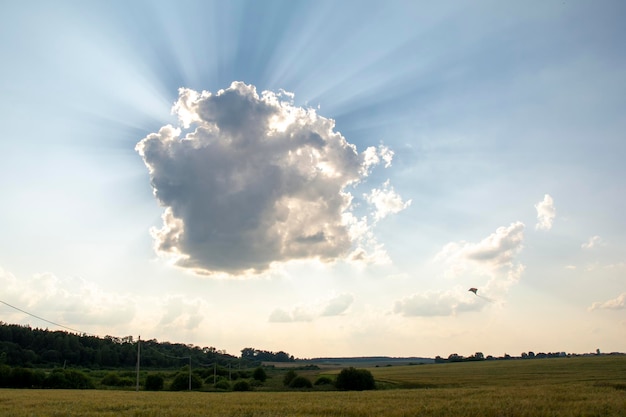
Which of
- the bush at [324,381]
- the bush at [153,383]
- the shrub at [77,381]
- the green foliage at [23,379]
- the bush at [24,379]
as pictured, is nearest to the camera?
the green foliage at [23,379]

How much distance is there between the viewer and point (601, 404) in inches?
1230

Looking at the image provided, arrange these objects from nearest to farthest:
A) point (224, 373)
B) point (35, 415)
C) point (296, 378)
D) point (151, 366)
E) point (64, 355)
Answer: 1. point (35, 415)
2. point (296, 378)
3. point (224, 373)
4. point (64, 355)
5. point (151, 366)

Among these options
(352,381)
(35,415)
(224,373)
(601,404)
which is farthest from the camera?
(224,373)

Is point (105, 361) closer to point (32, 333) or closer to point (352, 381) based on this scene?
point (32, 333)

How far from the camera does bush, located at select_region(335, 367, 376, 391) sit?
255 ft

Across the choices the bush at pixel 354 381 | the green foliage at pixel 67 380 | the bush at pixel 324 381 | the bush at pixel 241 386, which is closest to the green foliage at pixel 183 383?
the bush at pixel 241 386

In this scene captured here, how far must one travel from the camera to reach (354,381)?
7850cm

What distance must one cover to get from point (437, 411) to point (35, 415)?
2308 cm

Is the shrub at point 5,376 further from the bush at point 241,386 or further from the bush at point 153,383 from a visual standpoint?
the bush at point 241,386

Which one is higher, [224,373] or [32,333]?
[32,333]

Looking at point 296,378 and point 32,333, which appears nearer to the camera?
point 296,378

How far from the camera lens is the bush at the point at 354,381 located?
255ft

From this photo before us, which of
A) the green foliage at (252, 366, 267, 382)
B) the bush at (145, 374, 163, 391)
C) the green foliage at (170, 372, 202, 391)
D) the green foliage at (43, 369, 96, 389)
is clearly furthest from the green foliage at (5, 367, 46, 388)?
the green foliage at (252, 366, 267, 382)

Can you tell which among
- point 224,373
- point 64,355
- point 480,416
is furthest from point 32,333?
point 480,416
